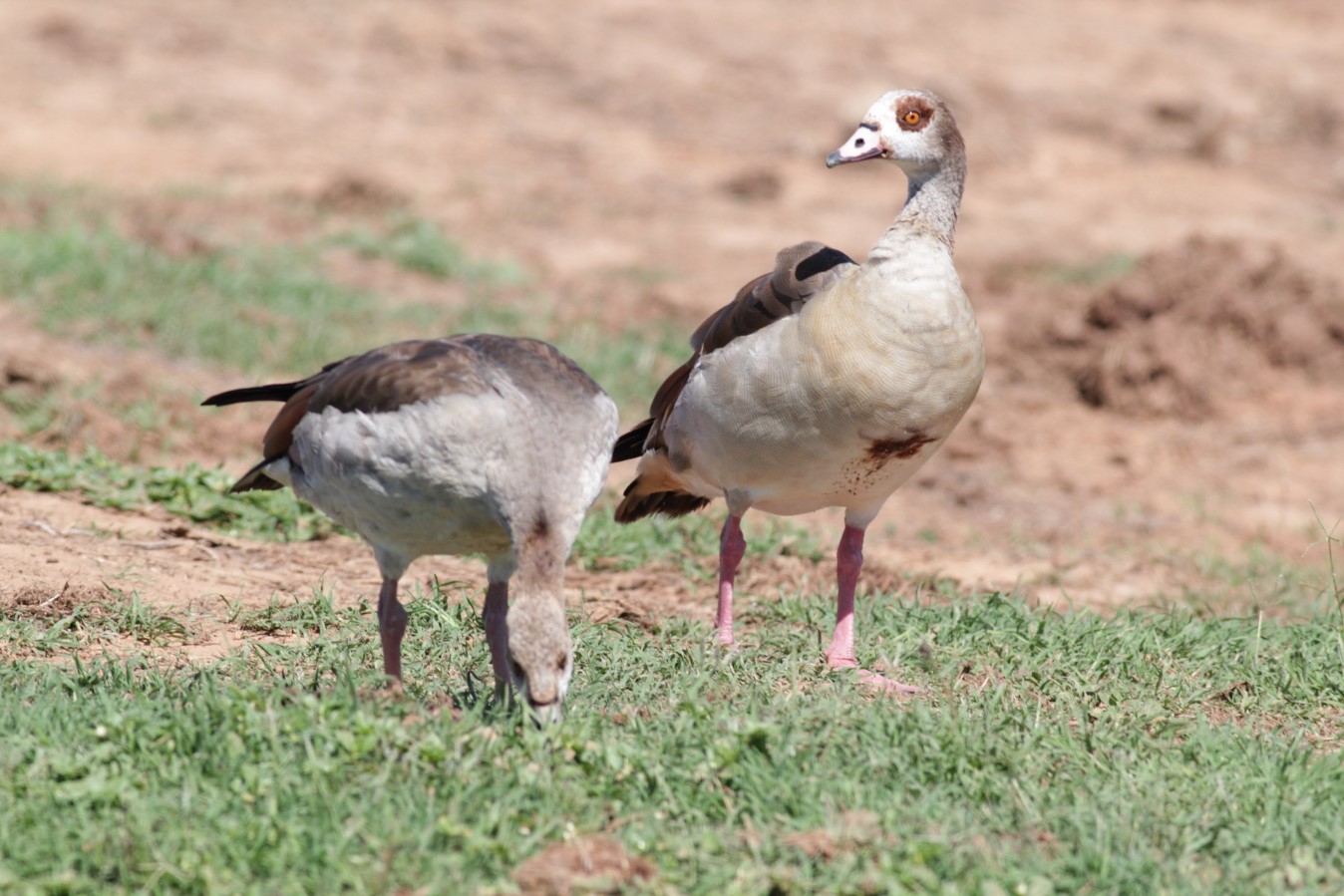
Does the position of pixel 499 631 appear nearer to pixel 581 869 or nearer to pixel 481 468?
pixel 481 468

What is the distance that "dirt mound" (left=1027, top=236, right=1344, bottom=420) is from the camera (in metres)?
10.3

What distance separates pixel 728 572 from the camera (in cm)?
583

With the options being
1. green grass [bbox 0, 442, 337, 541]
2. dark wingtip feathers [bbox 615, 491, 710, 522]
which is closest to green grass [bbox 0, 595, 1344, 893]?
dark wingtip feathers [bbox 615, 491, 710, 522]

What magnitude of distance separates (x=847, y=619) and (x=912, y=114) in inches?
70.2

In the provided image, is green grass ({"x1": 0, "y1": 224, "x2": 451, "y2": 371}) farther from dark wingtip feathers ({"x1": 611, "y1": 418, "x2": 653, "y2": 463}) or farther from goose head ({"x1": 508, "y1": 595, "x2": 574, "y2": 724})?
goose head ({"x1": 508, "y1": 595, "x2": 574, "y2": 724})

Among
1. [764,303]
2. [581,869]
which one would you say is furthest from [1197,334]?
[581,869]

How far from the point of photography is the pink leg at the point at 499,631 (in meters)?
4.46

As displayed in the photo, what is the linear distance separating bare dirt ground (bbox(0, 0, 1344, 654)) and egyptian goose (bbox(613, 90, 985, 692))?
0.81m

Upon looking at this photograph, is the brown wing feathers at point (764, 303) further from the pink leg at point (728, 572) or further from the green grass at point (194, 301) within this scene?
the green grass at point (194, 301)

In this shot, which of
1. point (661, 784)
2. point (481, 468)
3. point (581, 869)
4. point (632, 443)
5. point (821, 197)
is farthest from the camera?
point (821, 197)

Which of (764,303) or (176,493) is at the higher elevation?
(764,303)

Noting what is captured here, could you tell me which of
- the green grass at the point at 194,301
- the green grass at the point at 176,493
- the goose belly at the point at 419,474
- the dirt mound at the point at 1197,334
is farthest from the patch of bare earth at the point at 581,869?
the dirt mound at the point at 1197,334

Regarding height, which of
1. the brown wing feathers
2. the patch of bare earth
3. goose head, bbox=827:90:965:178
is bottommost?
the patch of bare earth

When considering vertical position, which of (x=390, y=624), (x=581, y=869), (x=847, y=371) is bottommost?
(x=581, y=869)
